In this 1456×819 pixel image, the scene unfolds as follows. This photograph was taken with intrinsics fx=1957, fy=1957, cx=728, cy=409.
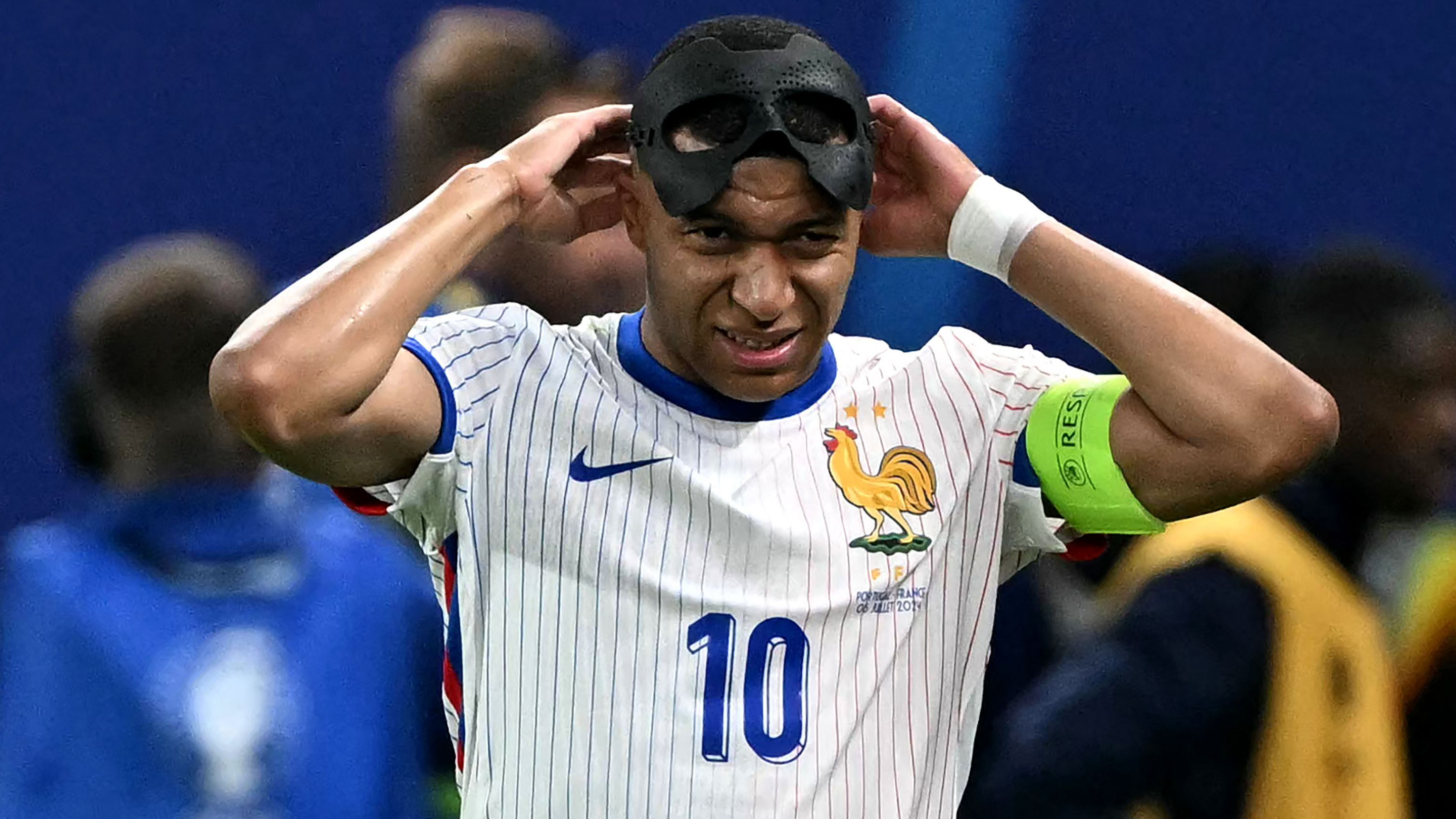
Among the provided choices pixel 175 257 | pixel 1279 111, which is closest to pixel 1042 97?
pixel 1279 111

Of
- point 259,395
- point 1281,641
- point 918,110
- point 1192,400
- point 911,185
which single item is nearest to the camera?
point 259,395

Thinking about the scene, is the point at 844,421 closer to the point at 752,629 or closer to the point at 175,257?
the point at 752,629

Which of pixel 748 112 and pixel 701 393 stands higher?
pixel 748 112

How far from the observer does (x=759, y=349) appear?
1.87 m

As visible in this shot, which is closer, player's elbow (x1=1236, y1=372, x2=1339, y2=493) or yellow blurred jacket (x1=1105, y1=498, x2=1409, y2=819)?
player's elbow (x1=1236, y1=372, x2=1339, y2=493)

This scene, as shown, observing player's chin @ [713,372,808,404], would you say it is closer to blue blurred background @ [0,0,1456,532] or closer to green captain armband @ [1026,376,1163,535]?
green captain armband @ [1026,376,1163,535]

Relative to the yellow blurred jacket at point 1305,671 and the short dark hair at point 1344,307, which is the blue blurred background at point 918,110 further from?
the yellow blurred jacket at point 1305,671

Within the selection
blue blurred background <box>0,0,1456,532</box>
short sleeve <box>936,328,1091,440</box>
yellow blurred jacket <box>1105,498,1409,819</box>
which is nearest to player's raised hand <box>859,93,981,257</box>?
short sleeve <box>936,328,1091,440</box>

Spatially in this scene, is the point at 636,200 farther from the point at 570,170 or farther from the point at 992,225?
the point at 992,225

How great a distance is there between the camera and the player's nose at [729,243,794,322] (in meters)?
1.82

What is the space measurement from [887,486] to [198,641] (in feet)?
3.67

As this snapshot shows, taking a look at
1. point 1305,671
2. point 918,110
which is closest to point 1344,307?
point 1305,671

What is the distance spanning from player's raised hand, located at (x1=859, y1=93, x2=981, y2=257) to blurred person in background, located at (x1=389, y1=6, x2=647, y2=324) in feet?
2.34

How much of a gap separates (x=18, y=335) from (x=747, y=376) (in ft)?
5.44
